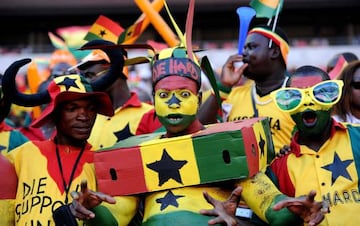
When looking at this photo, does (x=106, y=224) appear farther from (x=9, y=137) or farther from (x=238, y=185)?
(x=9, y=137)

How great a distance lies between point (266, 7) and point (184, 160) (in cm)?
247

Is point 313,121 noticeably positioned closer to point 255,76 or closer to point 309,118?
point 309,118

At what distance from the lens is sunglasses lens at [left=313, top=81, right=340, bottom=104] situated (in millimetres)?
4070

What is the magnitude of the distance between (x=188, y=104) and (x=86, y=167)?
33.4 inches

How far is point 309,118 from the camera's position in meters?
4.12

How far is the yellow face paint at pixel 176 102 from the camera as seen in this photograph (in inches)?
152

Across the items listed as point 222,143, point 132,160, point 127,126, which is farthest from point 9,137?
point 222,143

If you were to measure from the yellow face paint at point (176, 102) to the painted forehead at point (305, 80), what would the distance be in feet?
2.55

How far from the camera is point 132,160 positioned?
387 cm

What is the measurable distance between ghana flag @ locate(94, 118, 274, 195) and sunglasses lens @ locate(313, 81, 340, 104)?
1.50 feet

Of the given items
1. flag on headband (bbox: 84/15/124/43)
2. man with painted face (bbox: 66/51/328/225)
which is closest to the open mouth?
man with painted face (bbox: 66/51/328/225)

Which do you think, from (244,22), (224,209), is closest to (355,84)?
(244,22)

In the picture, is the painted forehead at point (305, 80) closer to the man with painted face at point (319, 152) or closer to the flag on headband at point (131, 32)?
the man with painted face at point (319, 152)

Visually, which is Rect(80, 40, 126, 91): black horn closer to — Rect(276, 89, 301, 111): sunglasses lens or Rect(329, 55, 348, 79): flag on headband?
Rect(276, 89, 301, 111): sunglasses lens
